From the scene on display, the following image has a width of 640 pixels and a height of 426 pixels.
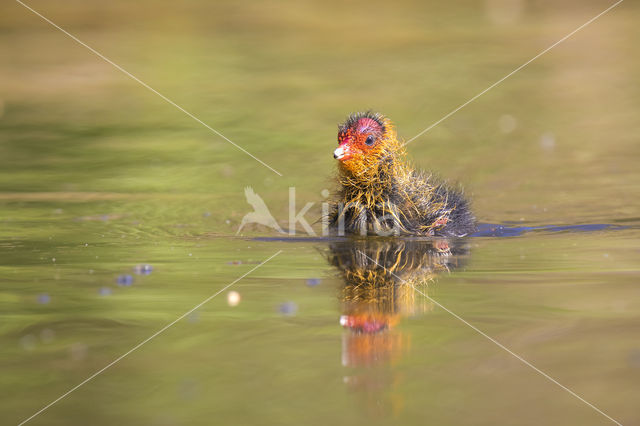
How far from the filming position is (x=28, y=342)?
402 centimetres

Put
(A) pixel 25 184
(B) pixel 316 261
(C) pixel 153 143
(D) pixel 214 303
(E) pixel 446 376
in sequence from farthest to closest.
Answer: (C) pixel 153 143 → (A) pixel 25 184 → (B) pixel 316 261 → (D) pixel 214 303 → (E) pixel 446 376

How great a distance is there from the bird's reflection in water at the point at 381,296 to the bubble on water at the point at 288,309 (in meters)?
0.29

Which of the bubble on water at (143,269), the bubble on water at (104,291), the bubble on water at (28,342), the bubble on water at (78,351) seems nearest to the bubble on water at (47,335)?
the bubble on water at (28,342)

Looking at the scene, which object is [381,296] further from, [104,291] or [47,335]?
[47,335]

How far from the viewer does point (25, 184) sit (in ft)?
32.1

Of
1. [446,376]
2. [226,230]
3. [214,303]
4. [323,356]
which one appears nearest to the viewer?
[446,376]

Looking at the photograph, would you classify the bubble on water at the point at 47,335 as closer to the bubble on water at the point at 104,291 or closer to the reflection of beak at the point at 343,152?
the bubble on water at the point at 104,291

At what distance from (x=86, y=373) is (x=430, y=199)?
465 centimetres

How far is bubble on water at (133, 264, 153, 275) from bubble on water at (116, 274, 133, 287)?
137 millimetres

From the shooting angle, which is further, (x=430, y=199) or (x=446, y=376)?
(x=430, y=199)

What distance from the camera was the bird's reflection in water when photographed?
3.45 meters

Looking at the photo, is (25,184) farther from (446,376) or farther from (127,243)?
(446,376)

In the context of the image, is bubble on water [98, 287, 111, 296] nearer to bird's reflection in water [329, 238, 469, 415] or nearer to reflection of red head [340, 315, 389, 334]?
bird's reflection in water [329, 238, 469, 415]

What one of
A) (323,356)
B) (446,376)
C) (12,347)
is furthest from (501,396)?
(12,347)
